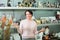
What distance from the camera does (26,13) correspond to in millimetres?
2449

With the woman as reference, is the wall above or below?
above

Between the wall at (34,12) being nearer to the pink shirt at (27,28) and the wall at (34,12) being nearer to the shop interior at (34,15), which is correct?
the shop interior at (34,15)

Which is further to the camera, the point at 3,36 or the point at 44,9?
the point at 44,9

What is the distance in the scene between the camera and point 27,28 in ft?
7.96

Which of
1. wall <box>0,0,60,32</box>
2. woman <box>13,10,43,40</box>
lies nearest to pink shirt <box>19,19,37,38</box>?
woman <box>13,10,43,40</box>

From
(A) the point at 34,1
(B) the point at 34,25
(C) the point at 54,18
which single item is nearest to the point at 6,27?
(B) the point at 34,25

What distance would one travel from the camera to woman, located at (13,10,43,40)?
7.91 ft

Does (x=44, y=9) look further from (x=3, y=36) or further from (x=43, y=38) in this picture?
(x=3, y=36)

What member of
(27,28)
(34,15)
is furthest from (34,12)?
(27,28)

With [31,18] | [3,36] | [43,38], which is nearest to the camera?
[3,36]

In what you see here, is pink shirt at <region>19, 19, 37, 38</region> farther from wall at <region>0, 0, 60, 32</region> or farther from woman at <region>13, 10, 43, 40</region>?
wall at <region>0, 0, 60, 32</region>

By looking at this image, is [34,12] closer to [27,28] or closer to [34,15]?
[34,15]

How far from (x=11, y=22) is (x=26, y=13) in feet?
0.88

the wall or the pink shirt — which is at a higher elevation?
the wall
